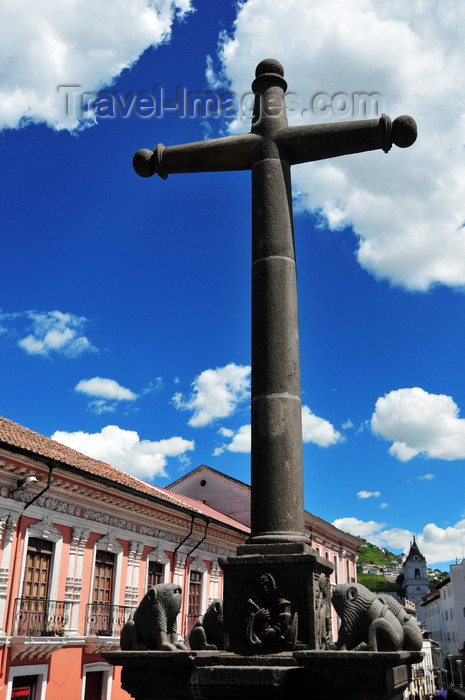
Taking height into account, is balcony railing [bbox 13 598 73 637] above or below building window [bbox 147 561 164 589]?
below

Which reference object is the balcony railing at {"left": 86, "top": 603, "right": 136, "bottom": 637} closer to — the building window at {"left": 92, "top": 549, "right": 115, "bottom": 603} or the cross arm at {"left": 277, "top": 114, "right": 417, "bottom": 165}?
the building window at {"left": 92, "top": 549, "right": 115, "bottom": 603}

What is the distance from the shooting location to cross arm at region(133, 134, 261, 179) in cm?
654

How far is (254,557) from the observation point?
5055 millimetres

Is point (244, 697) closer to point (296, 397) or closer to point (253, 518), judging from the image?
point (253, 518)

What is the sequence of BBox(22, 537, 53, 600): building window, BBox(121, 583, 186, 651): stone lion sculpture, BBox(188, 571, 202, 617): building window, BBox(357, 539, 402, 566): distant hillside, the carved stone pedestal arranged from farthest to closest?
BBox(357, 539, 402, 566): distant hillside
BBox(188, 571, 202, 617): building window
BBox(22, 537, 53, 600): building window
BBox(121, 583, 186, 651): stone lion sculpture
the carved stone pedestal

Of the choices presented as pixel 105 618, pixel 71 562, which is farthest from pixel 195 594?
pixel 71 562

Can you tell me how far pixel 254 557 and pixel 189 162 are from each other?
3.78 metres

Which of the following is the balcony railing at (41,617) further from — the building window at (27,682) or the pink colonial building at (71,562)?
the building window at (27,682)

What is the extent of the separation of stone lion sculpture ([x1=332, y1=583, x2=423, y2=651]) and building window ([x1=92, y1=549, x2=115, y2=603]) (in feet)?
43.7

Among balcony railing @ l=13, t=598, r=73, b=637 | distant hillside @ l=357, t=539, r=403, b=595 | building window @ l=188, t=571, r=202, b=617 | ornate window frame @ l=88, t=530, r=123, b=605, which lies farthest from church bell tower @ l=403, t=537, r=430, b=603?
balcony railing @ l=13, t=598, r=73, b=637

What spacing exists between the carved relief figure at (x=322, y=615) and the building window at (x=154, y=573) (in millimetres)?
15044

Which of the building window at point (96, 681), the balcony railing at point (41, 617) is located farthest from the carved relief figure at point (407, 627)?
the building window at point (96, 681)

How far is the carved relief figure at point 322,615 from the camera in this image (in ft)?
16.1

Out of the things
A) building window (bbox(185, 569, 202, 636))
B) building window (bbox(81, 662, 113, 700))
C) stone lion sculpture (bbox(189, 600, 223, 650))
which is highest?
building window (bbox(185, 569, 202, 636))
